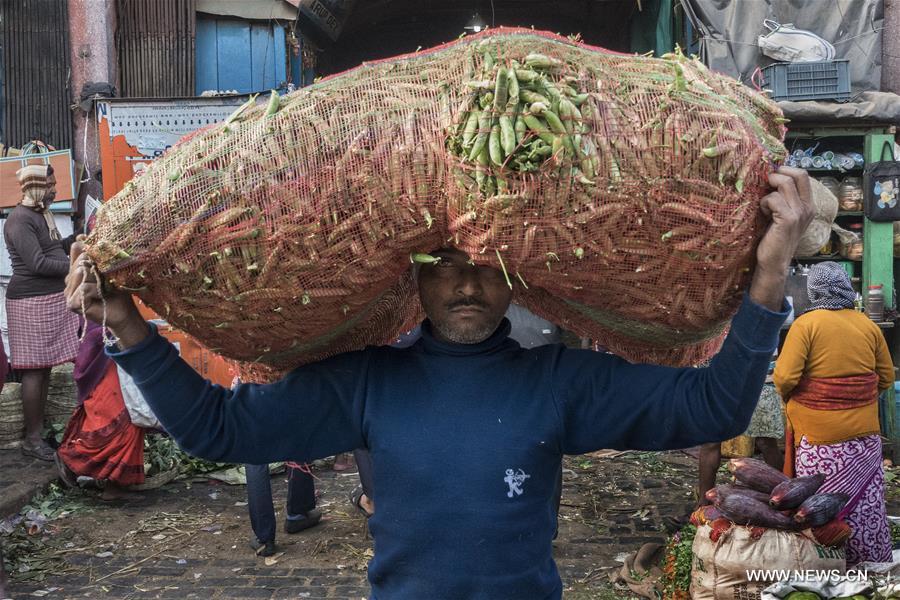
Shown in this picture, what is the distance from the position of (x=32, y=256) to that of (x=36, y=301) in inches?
16.9

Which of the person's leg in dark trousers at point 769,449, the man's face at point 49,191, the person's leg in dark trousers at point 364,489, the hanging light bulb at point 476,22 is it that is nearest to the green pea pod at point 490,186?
the person's leg in dark trousers at point 364,489

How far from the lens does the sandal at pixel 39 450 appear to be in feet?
22.5

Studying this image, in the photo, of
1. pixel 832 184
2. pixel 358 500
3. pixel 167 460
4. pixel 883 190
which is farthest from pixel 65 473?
pixel 883 190

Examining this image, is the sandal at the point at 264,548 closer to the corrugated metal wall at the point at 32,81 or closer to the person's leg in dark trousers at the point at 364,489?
the person's leg in dark trousers at the point at 364,489

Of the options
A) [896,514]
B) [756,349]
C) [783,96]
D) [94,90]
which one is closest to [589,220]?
[756,349]

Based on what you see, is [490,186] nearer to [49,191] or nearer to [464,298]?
[464,298]

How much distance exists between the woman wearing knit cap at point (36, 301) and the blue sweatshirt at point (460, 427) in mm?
5487

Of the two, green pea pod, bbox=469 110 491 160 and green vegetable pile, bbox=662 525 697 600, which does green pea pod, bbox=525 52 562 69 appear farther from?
green vegetable pile, bbox=662 525 697 600

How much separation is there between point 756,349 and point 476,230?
655 mm

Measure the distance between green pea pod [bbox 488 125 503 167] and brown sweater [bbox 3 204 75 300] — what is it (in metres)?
6.02

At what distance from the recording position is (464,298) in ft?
6.86

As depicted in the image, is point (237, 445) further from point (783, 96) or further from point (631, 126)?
point (783, 96)

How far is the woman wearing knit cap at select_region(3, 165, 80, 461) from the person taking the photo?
22.2 ft

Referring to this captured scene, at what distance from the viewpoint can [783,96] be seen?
773cm
